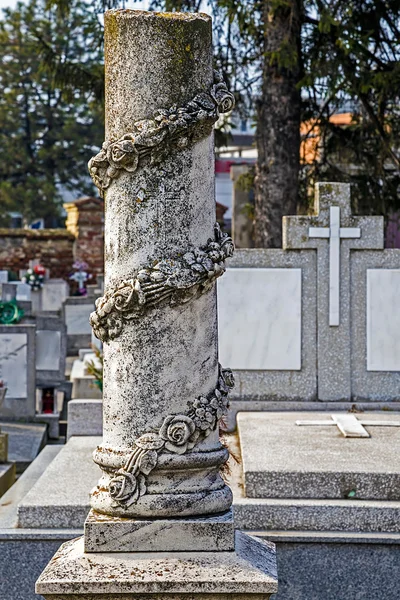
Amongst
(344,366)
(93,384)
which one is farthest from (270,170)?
(344,366)

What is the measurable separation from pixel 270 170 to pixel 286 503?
238 inches

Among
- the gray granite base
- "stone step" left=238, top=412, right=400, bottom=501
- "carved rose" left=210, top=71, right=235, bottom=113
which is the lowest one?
"stone step" left=238, top=412, right=400, bottom=501

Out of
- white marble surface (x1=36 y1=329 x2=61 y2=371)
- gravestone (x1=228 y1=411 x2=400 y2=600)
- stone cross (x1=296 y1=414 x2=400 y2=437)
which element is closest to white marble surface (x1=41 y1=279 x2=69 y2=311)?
white marble surface (x1=36 y1=329 x2=61 y2=371)

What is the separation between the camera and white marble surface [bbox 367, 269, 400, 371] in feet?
22.4

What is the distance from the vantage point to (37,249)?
23.5 m

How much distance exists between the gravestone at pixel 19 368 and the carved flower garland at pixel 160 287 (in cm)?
698

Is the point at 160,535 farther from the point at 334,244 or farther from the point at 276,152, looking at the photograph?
the point at 276,152

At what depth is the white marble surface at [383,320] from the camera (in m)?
6.82

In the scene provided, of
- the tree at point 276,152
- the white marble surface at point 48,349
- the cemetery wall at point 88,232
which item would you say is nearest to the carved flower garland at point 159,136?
the tree at point 276,152

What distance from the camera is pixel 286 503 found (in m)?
4.82

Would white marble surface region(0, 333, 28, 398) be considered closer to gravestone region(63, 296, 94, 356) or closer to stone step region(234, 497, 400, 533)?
gravestone region(63, 296, 94, 356)

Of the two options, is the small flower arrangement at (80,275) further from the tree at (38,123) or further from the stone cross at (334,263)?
the stone cross at (334,263)

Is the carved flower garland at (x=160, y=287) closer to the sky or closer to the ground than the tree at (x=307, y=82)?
closer to the ground

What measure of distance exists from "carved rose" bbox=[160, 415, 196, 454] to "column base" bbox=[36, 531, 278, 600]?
1.11ft
